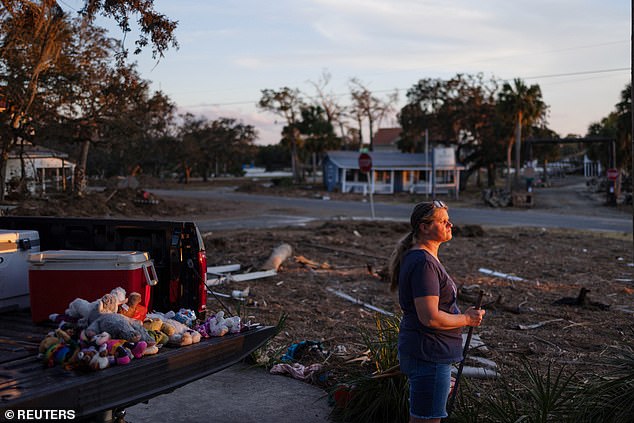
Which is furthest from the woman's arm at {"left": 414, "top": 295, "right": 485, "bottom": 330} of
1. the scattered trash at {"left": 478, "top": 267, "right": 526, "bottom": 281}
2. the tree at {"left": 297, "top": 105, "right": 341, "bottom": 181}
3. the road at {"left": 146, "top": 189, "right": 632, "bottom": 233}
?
the tree at {"left": 297, "top": 105, "right": 341, "bottom": 181}

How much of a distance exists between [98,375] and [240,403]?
2.19 meters

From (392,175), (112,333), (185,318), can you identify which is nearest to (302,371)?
(185,318)

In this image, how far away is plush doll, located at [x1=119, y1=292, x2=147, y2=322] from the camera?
4414 mm

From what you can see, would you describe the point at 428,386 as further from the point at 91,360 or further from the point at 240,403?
the point at 240,403

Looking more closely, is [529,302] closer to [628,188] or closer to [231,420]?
[231,420]

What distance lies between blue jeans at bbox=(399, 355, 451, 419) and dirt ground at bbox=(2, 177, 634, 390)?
2.39m

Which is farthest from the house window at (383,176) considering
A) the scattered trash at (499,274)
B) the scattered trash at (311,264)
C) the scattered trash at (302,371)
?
the scattered trash at (302,371)

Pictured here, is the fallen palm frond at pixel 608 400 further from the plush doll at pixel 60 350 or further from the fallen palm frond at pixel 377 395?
the plush doll at pixel 60 350

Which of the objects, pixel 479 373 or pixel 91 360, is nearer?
pixel 91 360

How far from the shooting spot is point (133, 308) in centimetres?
451

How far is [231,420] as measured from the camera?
5309mm

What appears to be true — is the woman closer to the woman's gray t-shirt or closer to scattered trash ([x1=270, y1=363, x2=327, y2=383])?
the woman's gray t-shirt

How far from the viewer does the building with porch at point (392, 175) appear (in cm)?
5566

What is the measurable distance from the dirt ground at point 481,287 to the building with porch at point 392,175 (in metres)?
32.4
